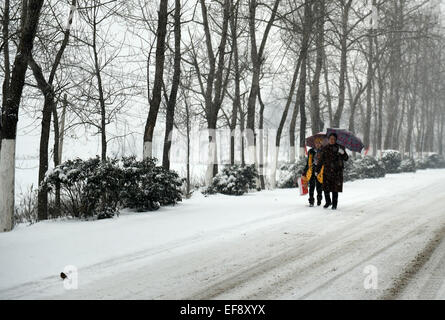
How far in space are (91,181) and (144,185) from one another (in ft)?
5.52

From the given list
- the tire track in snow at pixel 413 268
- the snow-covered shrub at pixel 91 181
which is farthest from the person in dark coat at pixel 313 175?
the snow-covered shrub at pixel 91 181

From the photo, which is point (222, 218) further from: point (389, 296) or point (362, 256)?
point (389, 296)

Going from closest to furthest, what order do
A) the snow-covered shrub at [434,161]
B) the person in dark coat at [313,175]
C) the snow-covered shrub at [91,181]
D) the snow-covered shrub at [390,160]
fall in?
1. the snow-covered shrub at [91,181]
2. the person in dark coat at [313,175]
3. the snow-covered shrub at [390,160]
4. the snow-covered shrub at [434,161]

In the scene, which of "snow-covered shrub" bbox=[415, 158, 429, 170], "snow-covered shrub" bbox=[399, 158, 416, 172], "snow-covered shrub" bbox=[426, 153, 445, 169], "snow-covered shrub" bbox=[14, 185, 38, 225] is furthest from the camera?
"snow-covered shrub" bbox=[426, 153, 445, 169]

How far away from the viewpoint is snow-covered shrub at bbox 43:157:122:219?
9.28 metres

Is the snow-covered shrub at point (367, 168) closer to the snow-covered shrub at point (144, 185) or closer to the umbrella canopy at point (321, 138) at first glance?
the umbrella canopy at point (321, 138)

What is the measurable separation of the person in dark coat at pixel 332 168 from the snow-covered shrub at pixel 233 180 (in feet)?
13.8

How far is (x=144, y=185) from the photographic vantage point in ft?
35.2

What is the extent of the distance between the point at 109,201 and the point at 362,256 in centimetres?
605

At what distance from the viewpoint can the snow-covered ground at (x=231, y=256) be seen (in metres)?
4.72

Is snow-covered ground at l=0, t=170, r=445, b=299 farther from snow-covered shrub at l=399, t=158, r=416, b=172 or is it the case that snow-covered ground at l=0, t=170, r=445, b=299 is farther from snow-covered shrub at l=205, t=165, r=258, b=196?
snow-covered shrub at l=399, t=158, r=416, b=172

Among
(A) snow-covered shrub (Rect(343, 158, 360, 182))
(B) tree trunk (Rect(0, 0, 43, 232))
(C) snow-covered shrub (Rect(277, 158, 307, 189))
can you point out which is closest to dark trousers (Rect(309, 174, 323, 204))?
(B) tree trunk (Rect(0, 0, 43, 232))

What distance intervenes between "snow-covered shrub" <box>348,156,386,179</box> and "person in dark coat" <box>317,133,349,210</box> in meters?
12.8

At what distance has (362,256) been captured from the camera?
19.9 feet
